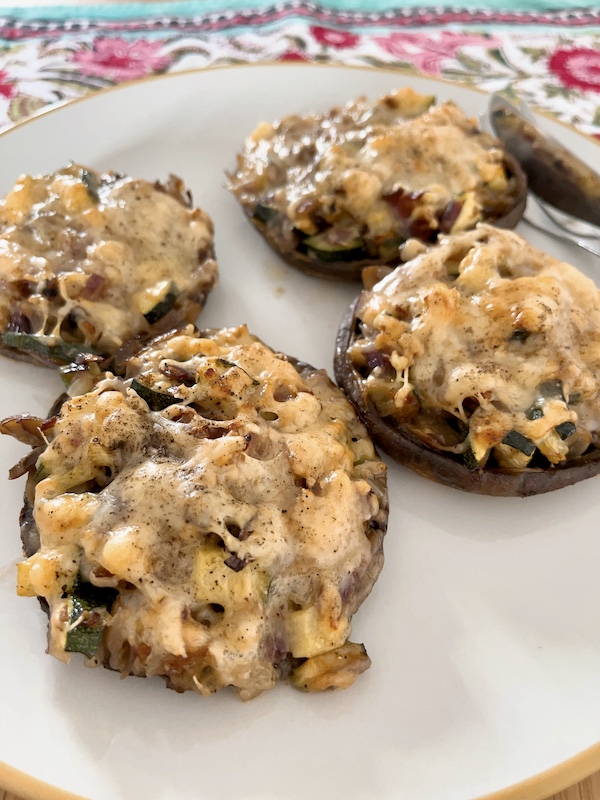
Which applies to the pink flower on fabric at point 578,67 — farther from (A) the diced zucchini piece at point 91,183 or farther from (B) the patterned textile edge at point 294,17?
(A) the diced zucchini piece at point 91,183

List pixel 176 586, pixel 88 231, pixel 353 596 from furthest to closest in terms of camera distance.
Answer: pixel 88 231 < pixel 353 596 < pixel 176 586

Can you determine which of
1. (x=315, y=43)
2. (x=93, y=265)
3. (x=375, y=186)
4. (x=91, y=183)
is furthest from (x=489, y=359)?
(x=315, y=43)

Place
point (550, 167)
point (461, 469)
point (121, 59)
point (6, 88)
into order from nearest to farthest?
point (461, 469)
point (550, 167)
point (6, 88)
point (121, 59)

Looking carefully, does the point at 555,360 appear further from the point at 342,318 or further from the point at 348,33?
the point at 348,33

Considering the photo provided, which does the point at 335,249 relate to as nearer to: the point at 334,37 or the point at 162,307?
the point at 162,307

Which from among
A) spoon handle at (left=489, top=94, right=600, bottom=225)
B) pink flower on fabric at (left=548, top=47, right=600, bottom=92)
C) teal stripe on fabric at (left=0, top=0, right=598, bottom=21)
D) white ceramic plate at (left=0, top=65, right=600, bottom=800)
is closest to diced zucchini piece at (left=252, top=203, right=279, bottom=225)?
white ceramic plate at (left=0, top=65, right=600, bottom=800)

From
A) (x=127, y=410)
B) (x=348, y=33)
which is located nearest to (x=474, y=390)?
(x=127, y=410)

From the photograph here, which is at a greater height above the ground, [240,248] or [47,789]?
[240,248]
